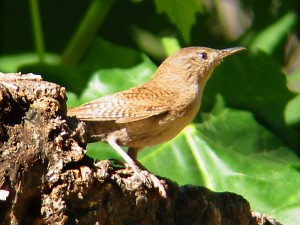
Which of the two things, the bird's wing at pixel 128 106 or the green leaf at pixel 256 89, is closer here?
the bird's wing at pixel 128 106

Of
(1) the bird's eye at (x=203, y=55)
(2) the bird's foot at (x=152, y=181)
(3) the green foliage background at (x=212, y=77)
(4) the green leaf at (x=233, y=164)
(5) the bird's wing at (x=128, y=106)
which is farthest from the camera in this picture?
(1) the bird's eye at (x=203, y=55)

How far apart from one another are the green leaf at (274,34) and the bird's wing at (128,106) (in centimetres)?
141

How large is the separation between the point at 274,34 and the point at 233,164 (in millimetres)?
1250

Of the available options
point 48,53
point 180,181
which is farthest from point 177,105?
point 48,53

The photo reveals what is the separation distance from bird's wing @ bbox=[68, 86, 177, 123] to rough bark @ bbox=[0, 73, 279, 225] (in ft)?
2.47

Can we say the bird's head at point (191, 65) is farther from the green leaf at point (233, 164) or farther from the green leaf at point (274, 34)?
the green leaf at point (274, 34)

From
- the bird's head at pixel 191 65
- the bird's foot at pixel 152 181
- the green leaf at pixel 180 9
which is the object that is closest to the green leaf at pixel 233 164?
the bird's head at pixel 191 65

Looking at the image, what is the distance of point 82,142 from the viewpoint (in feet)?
9.43

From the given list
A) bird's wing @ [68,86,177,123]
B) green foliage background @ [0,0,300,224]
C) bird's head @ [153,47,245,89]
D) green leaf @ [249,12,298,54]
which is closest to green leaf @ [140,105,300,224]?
green foliage background @ [0,0,300,224]

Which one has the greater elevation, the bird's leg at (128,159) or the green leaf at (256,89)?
the bird's leg at (128,159)

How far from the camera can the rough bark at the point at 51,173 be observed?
262 cm

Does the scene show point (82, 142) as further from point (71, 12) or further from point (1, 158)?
point (71, 12)

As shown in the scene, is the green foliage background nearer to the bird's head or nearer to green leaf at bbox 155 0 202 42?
green leaf at bbox 155 0 202 42

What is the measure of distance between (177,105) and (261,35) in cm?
161
